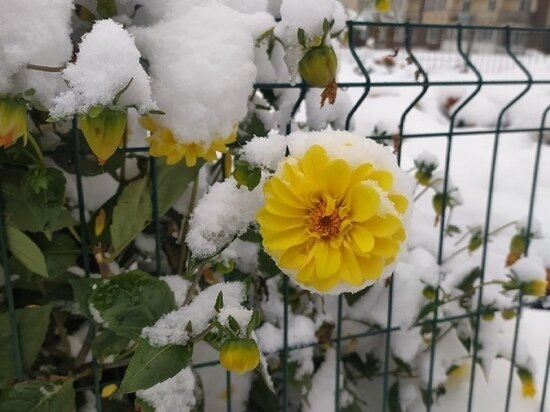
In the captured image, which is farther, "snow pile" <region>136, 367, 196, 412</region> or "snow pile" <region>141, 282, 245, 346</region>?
"snow pile" <region>136, 367, 196, 412</region>

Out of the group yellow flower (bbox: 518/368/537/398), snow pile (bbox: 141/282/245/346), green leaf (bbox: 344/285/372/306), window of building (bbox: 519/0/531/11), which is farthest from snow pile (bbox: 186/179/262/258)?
window of building (bbox: 519/0/531/11)

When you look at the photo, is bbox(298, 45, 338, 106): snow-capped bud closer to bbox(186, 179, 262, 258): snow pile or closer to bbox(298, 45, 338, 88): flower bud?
bbox(298, 45, 338, 88): flower bud

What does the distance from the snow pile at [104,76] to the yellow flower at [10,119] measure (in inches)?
2.1

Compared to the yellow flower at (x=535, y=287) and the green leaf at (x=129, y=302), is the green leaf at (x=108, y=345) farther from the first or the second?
the yellow flower at (x=535, y=287)

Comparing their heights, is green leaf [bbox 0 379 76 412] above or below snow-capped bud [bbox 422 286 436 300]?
above

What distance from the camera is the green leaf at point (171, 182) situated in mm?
987

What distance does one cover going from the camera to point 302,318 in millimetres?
1247

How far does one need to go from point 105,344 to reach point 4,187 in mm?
273

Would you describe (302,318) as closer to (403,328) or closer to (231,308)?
(403,328)

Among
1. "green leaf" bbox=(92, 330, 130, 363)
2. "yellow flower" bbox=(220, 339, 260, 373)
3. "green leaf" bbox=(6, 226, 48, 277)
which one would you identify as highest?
"green leaf" bbox=(6, 226, 48, 277)

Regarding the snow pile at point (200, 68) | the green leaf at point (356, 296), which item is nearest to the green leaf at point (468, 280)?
the green leaf at point (356, 296)

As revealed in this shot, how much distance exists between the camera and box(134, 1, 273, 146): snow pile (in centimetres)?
84

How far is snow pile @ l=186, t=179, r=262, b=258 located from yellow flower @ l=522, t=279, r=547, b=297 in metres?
0.80

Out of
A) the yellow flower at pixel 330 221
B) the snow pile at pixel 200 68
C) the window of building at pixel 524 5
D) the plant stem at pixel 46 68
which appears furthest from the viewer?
the window of building at pixel 524 5
